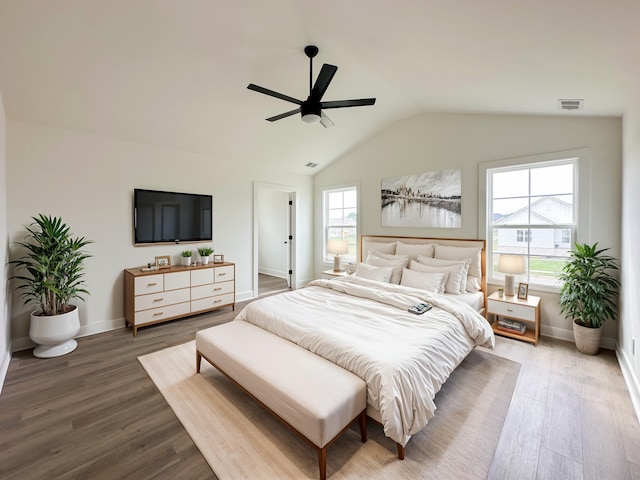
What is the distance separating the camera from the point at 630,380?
2.29m

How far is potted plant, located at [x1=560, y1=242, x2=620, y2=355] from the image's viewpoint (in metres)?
2.79

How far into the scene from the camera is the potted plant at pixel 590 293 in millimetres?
2787

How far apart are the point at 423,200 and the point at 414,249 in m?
0.79

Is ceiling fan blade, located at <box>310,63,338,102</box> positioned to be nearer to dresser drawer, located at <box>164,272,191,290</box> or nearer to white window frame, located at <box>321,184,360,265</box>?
white window frame, located at <box>321,184,360,265</box>

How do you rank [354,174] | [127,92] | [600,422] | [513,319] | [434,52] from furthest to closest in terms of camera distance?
[354,174], [513,319], [127,92], [434,52], [600,422]

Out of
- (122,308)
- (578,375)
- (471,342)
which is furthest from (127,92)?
(578,375)

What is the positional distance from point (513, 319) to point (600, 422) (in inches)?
62.0

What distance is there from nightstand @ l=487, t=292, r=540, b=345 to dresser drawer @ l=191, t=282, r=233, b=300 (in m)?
3.71

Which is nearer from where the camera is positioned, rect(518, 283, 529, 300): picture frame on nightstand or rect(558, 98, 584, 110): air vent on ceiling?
rect(558, 98, 584, 110): air vent on ceiling

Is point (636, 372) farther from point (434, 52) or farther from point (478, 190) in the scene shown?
point (434, 52)

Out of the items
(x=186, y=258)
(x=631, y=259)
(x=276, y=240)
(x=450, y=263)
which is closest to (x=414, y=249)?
(x=450, y=263)

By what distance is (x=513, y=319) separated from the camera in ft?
11.3

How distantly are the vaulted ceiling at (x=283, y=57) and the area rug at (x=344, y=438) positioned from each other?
8.56ft

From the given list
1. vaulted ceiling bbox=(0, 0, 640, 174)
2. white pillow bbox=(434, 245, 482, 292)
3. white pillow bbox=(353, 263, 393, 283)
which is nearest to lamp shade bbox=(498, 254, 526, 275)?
white pillow bbox=(434, 245, 482, 292)
